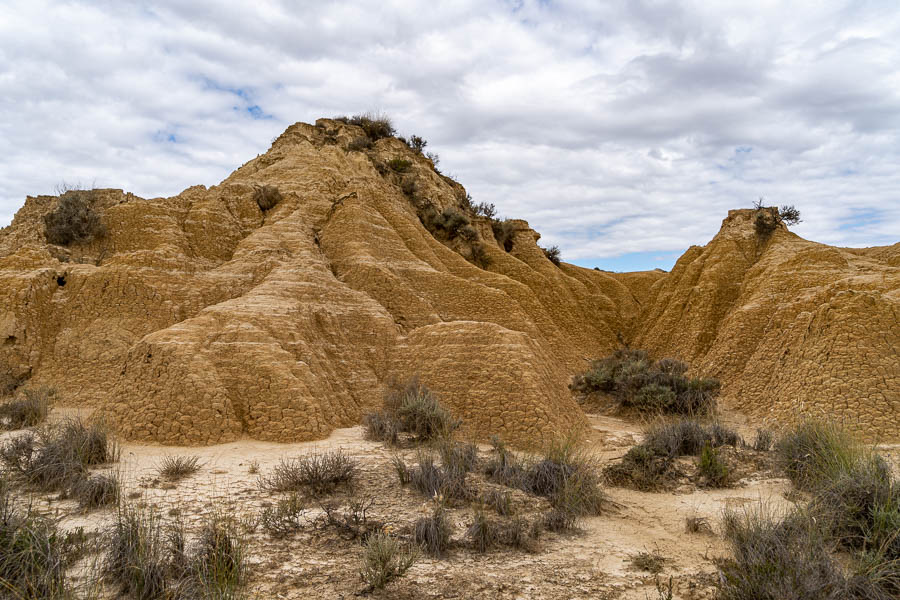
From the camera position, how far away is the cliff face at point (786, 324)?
34.4 feet

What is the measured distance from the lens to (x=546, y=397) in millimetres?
10758

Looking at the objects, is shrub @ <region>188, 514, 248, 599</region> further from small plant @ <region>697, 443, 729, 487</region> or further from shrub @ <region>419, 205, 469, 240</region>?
shrub @ <region>419, 205, 469, 240</region>

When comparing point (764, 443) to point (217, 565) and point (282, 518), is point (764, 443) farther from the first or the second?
point (217, 565)

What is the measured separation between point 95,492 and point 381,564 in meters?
3.99

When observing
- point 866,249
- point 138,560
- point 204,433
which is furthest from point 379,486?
point 866,249

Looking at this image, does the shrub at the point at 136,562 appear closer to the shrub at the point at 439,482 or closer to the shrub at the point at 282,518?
the shrub at the point at 282,518

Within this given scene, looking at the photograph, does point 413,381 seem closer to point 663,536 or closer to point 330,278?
point 330,278

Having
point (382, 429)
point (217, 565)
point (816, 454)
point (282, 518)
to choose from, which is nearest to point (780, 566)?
point (816, 454)

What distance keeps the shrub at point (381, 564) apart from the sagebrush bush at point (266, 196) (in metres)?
16.8

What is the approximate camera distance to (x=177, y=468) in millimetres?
7219

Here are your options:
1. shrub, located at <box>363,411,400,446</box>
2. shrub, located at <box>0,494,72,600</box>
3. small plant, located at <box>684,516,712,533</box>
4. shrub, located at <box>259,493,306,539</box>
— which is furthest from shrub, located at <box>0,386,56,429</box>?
small plant, located at <box>684,516,712,533</box>

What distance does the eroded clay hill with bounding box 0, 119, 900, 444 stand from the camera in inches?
398

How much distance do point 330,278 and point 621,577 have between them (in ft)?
38.2

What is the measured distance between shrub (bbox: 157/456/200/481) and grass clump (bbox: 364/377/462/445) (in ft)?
10.7
